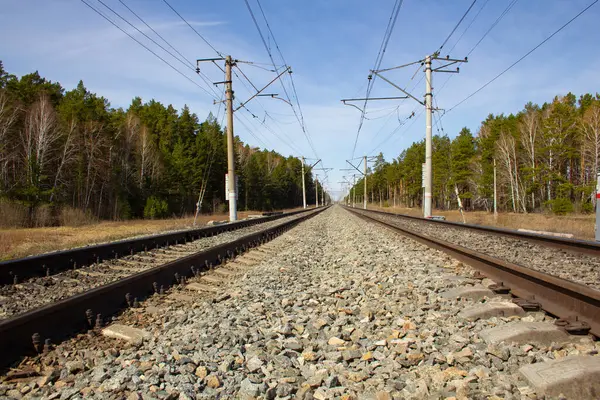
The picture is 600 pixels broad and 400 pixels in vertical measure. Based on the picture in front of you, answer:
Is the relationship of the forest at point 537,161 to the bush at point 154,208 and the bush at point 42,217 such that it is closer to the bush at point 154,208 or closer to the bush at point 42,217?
the bush at point 154,208

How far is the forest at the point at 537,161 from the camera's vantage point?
4191cm

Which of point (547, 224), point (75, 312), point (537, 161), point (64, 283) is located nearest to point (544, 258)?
point (75, 312)

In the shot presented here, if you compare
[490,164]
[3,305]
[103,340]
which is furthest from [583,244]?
[490,164]

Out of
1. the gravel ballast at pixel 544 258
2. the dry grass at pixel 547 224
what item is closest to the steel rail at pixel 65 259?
the gravel ballast at pixel 544 258

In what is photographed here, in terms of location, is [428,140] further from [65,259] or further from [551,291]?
[65,259]

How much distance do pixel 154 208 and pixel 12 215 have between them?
18404mm

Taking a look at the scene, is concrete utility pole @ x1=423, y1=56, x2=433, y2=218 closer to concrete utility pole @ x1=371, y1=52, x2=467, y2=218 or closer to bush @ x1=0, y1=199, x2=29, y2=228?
concrete utility pole @ x1=371, y1=52, x2=467, y2=218

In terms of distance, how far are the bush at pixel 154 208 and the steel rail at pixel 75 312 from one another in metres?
36.7

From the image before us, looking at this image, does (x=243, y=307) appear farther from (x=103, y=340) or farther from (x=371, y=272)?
(x=371, y=272)

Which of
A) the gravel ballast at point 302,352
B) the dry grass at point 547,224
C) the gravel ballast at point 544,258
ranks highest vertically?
the gravel ballast at point 544,258

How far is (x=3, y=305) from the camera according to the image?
431 cm

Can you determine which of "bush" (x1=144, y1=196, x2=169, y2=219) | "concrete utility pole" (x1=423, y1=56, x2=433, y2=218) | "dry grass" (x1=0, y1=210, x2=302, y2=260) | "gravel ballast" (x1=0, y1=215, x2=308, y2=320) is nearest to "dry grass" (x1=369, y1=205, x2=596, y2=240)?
"concrete utility pole" (x1=423, y1=56, x2=433, y2=218)

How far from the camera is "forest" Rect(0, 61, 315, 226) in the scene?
1115 inches

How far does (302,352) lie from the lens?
314cm
